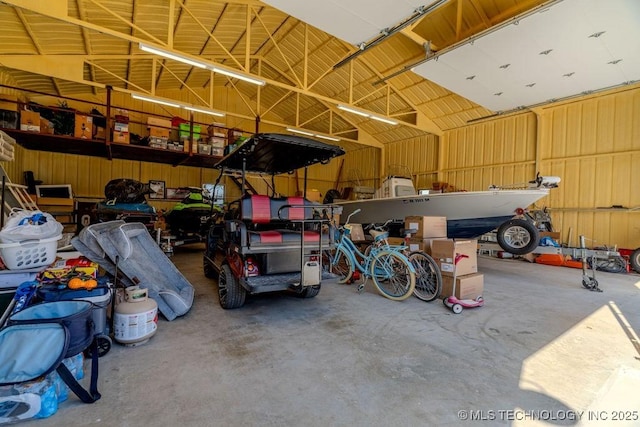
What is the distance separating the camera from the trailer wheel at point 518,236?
536 cm

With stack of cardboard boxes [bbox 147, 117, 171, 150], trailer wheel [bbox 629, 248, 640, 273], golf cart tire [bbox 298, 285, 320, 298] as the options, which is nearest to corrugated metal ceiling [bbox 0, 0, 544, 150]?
stack of cardboard boxes [bbox 147, 117, 171, 150]

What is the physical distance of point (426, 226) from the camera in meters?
4.38

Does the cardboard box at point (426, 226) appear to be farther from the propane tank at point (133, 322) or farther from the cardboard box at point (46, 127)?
the cardboard box at point (46, 127)

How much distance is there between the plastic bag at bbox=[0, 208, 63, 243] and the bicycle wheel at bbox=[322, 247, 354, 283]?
319cm

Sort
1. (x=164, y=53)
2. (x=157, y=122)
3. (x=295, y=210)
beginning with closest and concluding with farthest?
(x=295, y=210), (x=164, y=53), (x=157, y=122)

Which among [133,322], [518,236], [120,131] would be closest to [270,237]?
[133,322]

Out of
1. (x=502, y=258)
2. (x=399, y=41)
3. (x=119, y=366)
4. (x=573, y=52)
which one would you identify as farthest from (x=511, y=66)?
(x=119, y=366)

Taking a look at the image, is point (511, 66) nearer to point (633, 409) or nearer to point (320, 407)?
point (633, 409)

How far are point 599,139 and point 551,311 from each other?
267 inches

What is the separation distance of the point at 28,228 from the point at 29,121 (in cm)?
694

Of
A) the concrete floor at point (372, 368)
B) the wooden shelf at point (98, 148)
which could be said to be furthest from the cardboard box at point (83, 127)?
the concrete floor at point (372, 368)

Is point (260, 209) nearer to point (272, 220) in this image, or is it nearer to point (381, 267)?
point (272, 220)

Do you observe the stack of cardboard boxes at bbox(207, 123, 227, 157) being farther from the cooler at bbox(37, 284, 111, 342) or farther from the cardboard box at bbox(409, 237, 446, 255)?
the cooler at bbox(37, 284, 111, 342)

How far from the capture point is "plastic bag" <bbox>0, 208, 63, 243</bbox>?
7.80 ft
